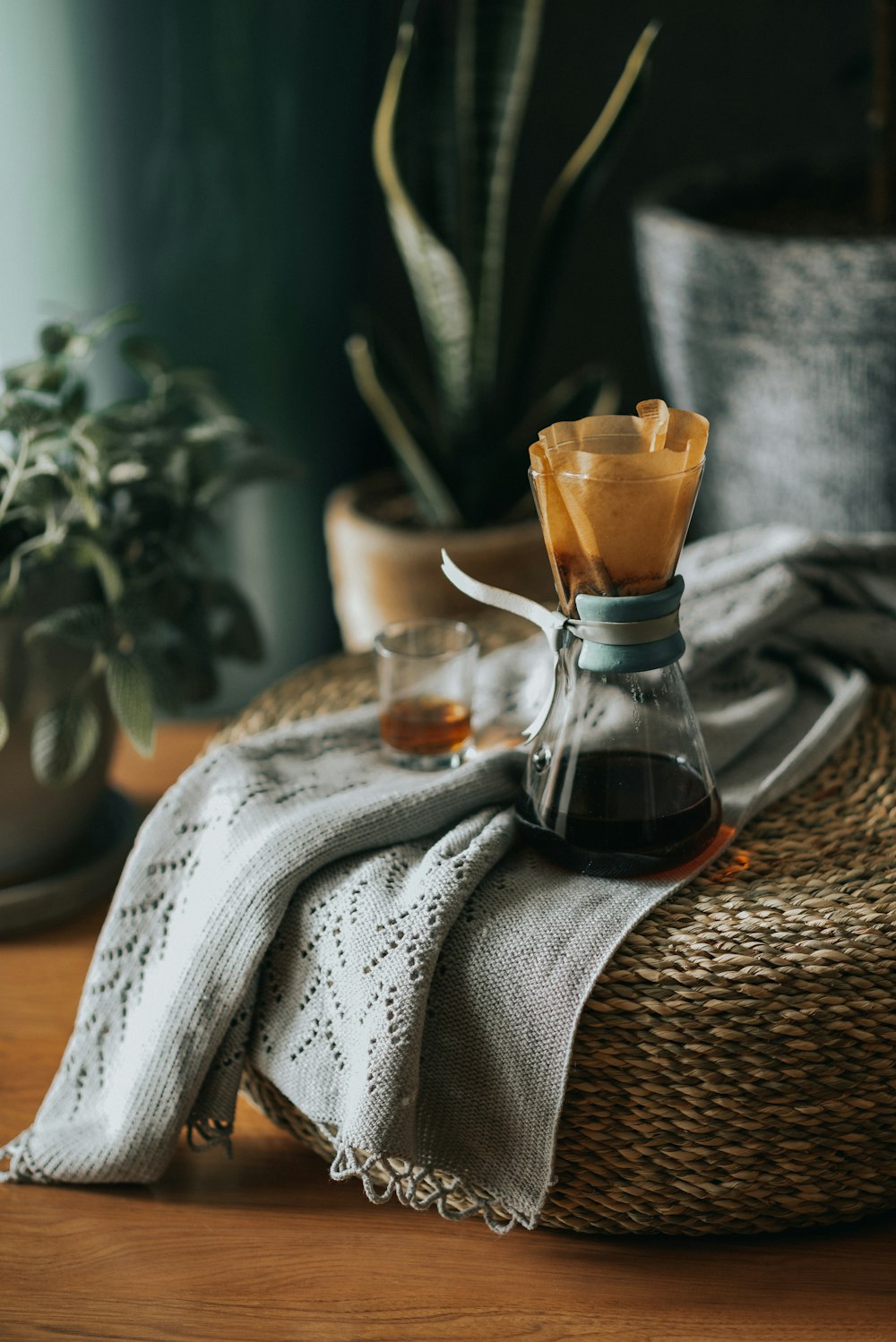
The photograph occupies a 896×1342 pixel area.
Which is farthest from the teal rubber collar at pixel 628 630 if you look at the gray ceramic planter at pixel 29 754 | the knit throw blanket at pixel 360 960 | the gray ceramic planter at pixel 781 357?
the gray ceramic planter at pixel 781 357

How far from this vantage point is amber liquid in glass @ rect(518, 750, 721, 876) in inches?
27.8

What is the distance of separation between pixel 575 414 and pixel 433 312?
165 millimetres

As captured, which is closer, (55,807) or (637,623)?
(637,623)

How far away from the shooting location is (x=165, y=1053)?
74 centimetres

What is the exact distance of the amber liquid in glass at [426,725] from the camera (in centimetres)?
86

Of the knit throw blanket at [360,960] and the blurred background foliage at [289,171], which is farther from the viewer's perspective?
the blurred background foliage at [289,171]

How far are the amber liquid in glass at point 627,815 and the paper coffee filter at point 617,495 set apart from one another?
89mm

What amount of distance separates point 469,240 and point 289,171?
0.58 feet

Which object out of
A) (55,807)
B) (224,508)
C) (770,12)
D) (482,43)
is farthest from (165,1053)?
(770,12)

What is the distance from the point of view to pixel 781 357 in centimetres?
122

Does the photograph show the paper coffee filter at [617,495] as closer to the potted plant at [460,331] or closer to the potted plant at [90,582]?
the potted plant at [90,582]

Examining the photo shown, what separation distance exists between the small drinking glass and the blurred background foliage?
0.54m

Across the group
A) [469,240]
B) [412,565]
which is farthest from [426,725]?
[469,240]

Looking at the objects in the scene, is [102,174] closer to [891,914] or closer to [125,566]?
[125,566]
